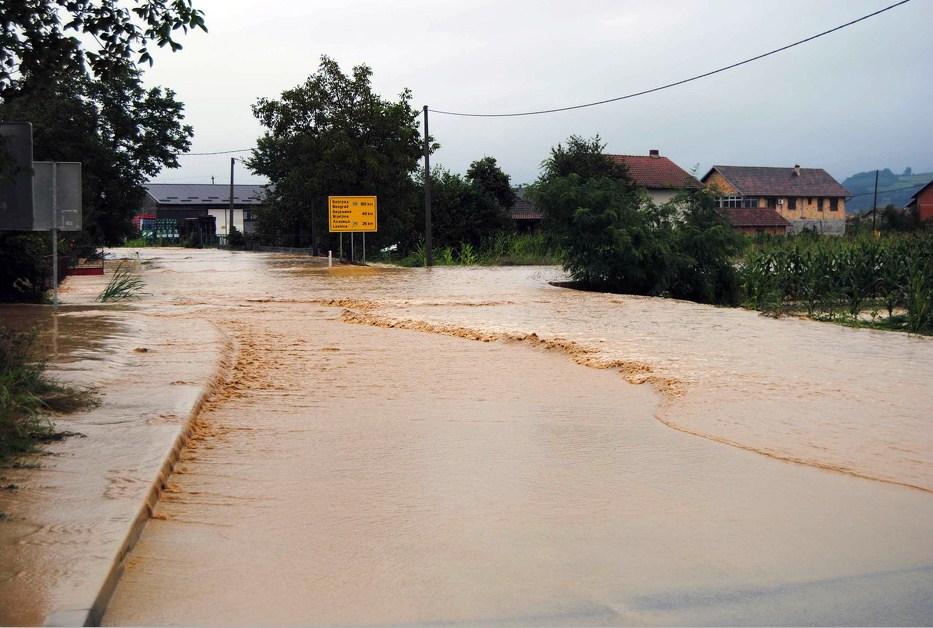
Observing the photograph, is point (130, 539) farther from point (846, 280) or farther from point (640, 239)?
point (640, 239)

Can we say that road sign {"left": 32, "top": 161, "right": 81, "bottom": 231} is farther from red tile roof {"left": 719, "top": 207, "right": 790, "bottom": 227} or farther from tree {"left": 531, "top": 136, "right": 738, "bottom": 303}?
red tile roof {"left": 719, "top": 207, "right": 790, "bottom": 227}

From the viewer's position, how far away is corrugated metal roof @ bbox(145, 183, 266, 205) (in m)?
109

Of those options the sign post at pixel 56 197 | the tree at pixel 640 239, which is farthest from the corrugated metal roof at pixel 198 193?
the sign post at pixel 56 197

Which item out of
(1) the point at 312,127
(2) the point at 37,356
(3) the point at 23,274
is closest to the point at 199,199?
(1) the point at 312,127

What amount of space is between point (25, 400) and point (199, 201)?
10685 cm

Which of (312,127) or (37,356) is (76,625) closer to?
(37,356)

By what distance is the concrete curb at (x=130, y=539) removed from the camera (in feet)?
13.5

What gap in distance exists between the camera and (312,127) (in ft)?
147

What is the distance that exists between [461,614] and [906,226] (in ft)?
210

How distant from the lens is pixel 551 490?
694 cm

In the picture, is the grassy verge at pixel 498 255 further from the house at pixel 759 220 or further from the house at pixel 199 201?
the house at pixel 199 201

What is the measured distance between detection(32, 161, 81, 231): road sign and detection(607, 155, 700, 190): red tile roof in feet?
216

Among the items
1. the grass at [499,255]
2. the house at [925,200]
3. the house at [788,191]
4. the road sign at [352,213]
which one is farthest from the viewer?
the house at [788,191]

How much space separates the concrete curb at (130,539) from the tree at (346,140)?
34.3 metres
